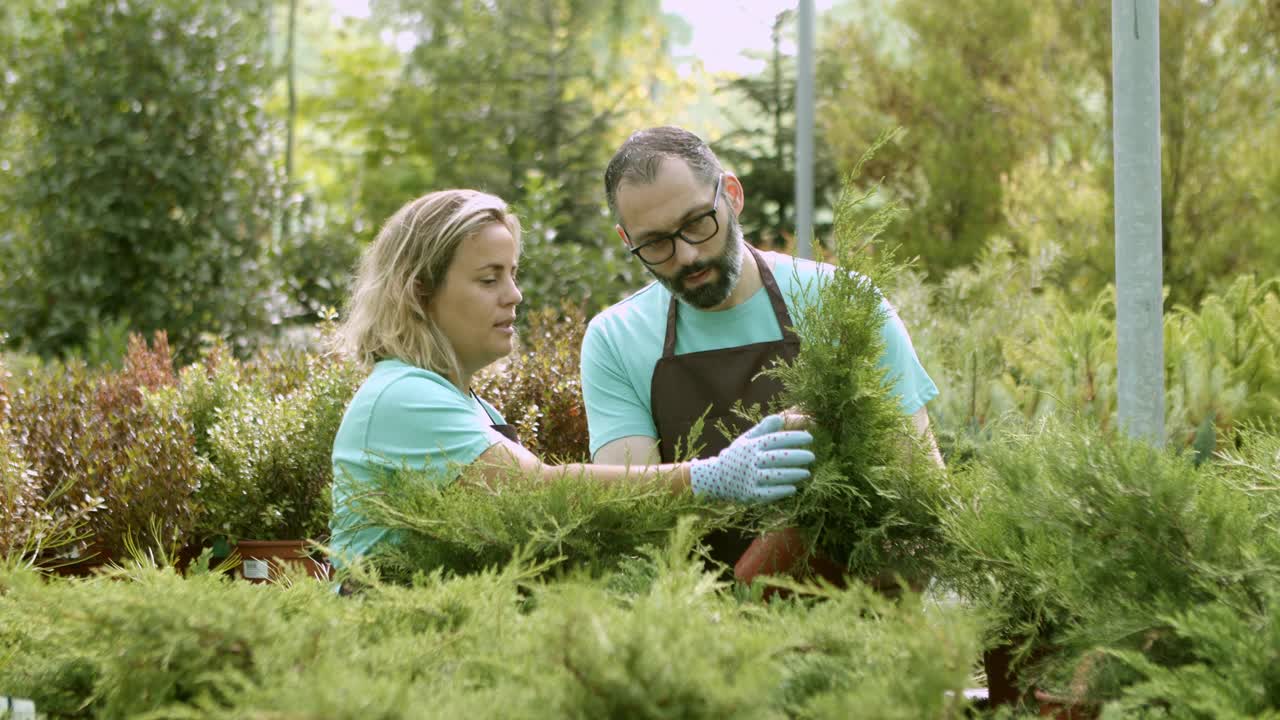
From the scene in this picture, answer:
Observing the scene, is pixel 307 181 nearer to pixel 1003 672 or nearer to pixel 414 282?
pixel 414 282

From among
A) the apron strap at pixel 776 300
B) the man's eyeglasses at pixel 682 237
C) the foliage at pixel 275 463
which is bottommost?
the foliage at pixel 275 463

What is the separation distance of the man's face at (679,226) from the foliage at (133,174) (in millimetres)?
6147

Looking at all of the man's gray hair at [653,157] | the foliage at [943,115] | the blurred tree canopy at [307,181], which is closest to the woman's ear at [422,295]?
the man's gray hair at [653,157]

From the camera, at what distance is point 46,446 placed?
14.1ft

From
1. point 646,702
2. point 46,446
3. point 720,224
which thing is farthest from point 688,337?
point 46,446

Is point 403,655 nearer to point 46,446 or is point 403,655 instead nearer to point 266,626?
point 266,626

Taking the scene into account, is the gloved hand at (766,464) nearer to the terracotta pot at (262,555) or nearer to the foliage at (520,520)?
the foliage at (520,520)

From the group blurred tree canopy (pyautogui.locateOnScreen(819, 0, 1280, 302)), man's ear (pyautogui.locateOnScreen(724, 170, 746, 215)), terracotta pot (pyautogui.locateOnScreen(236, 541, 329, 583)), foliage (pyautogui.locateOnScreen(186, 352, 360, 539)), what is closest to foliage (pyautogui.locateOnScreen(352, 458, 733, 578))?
man's ear (pyautogui.locateOnScreen(724, 170, 746, 215))

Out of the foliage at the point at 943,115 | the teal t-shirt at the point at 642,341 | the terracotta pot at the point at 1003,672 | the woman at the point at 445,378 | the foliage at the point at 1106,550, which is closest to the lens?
the foliage at the point at 1106,550

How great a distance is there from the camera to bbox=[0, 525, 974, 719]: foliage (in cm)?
139

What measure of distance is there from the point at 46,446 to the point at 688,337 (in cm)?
253

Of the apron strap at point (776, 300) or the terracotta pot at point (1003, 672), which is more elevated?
the apron strap at point (776, 300)

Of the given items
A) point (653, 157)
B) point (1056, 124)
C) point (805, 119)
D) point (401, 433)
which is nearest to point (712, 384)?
point (653, 157)

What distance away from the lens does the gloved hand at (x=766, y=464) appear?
7.12ft
